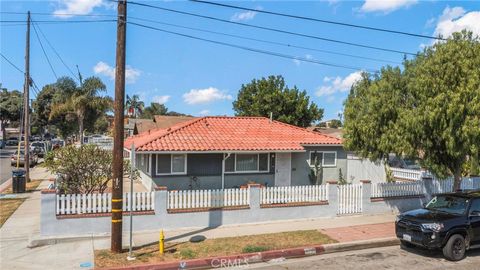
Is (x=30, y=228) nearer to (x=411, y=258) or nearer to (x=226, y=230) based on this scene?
(x=226, y=230)

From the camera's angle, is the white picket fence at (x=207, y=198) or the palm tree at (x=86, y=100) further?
the palm tree at (x=86, y=100)

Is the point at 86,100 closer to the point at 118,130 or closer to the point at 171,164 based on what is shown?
the point at 171,164

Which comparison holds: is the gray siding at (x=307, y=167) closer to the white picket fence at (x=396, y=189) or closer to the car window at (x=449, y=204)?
the white picket fence at (x=396, y=189)

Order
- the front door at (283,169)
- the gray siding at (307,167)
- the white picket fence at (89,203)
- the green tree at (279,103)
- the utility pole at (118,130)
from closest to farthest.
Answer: the utility pole at (118,130) < the white picket fence at (89,203) < the front door at (283,169) < the gray siding at (307,167) < the green tree at (279,103)

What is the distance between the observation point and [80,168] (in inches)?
495

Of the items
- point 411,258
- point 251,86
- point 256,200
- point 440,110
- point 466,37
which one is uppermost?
point 251,86

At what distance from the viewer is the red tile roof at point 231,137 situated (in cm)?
1706

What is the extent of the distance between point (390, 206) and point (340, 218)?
2.25 metres

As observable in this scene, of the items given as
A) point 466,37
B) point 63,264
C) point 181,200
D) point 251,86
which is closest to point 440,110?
point 466,37

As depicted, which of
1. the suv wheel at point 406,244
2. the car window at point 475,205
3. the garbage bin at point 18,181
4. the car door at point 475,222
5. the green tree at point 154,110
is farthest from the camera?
the green tree at point 154,110

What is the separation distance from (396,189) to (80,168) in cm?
1083

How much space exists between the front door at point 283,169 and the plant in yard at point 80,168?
8528 mm

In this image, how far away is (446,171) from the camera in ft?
42.4

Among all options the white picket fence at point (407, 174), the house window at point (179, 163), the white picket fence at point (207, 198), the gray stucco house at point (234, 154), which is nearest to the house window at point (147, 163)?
the gray stucco house at point (234, 154)
